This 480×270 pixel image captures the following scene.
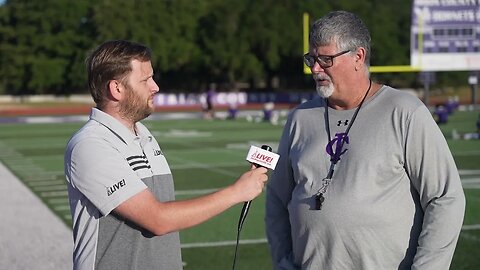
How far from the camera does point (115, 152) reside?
3082 millimetres

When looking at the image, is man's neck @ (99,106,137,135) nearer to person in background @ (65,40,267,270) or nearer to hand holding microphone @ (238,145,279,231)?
person in background @ (65,40,267,270)

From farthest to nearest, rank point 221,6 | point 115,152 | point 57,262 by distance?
point 221,6
point 57,262
point 115,152

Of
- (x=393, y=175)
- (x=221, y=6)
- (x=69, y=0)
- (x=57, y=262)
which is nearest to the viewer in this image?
(x=393, y=175)

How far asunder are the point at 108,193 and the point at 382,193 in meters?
1.07

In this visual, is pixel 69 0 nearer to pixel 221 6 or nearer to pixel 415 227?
pixel 221 6

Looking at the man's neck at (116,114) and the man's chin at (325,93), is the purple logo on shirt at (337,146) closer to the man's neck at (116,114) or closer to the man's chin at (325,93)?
the man's chin at (325,93)

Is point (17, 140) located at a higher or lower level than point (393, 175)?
lower

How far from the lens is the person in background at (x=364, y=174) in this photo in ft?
10.6

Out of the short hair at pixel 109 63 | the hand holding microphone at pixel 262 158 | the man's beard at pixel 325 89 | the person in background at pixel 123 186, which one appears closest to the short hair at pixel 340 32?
the man's beard at pixel 325 89

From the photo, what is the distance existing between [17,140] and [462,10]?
44.0 feet

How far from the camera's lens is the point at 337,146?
11.1 ft

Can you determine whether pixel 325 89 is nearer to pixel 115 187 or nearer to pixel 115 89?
pixel 115 89

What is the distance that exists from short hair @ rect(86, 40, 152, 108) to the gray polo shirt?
11 cm

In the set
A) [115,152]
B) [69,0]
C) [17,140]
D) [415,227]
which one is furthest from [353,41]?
[69,0]
